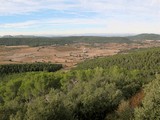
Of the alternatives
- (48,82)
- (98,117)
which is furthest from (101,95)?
(48,82)

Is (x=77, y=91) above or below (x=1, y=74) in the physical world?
above

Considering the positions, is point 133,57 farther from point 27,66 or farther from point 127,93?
point 127,93

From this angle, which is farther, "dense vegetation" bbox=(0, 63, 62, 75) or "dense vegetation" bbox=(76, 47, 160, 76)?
"dense vegetation" bbox=(0, 63, 62, 75)

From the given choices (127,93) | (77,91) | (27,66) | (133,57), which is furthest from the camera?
(27,66)

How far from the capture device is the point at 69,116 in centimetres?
3788

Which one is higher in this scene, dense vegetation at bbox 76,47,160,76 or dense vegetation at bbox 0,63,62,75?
dense vegetation at bbox 76,47,160,76

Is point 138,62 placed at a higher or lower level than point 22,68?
higher

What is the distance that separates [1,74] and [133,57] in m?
67.2

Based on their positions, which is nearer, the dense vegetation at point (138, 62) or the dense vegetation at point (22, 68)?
the dense vegetation at point (138, 62)

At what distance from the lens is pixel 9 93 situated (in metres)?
82.9

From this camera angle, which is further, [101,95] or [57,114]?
[101,95]

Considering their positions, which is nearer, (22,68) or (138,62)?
(138,62)

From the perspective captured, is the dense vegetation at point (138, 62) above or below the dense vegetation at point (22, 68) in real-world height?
above

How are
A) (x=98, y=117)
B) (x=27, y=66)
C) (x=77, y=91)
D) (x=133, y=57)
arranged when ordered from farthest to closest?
(x=27, y=66)
(x=133, y=57)
(x=77, y=91)
(x=98, y=117)
